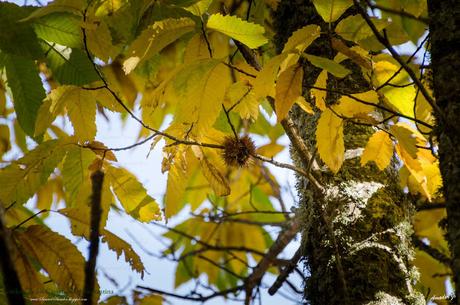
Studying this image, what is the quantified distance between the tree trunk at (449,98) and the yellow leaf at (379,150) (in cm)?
23

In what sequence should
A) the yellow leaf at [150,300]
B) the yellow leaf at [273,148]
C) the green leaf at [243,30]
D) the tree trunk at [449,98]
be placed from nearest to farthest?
the tree trunk at [449,98] < the green leaf at [243,30] < the yellow leaf at [150,300] < the yellow leaf at [273,148]

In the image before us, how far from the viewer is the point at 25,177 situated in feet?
3.66

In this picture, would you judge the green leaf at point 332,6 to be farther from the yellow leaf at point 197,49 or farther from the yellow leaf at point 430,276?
the yellow leaf at point 430,276

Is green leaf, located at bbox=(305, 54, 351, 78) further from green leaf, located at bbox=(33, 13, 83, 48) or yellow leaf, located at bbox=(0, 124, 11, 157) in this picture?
yellow leaf, located at bbox=(0, 124, 11, 157)

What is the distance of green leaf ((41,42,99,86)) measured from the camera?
1.07 m

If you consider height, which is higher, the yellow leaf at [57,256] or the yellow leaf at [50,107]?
the yellow leaf at [50,107]

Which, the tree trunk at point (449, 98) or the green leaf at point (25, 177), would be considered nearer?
the tree trunk at point (449, 98)

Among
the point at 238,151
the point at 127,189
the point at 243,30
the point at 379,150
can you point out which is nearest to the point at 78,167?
the point at 127,189

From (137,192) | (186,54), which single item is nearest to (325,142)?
(186,54)

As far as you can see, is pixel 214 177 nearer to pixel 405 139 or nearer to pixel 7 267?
pixel 405 139

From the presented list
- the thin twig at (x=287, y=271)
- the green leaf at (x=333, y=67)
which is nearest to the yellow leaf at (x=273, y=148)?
the thin twig at (x=287, y=271)

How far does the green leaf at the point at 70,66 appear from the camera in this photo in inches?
42.1

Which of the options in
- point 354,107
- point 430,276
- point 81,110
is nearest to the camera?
point 354,107

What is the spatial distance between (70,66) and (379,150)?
63 centimetres
